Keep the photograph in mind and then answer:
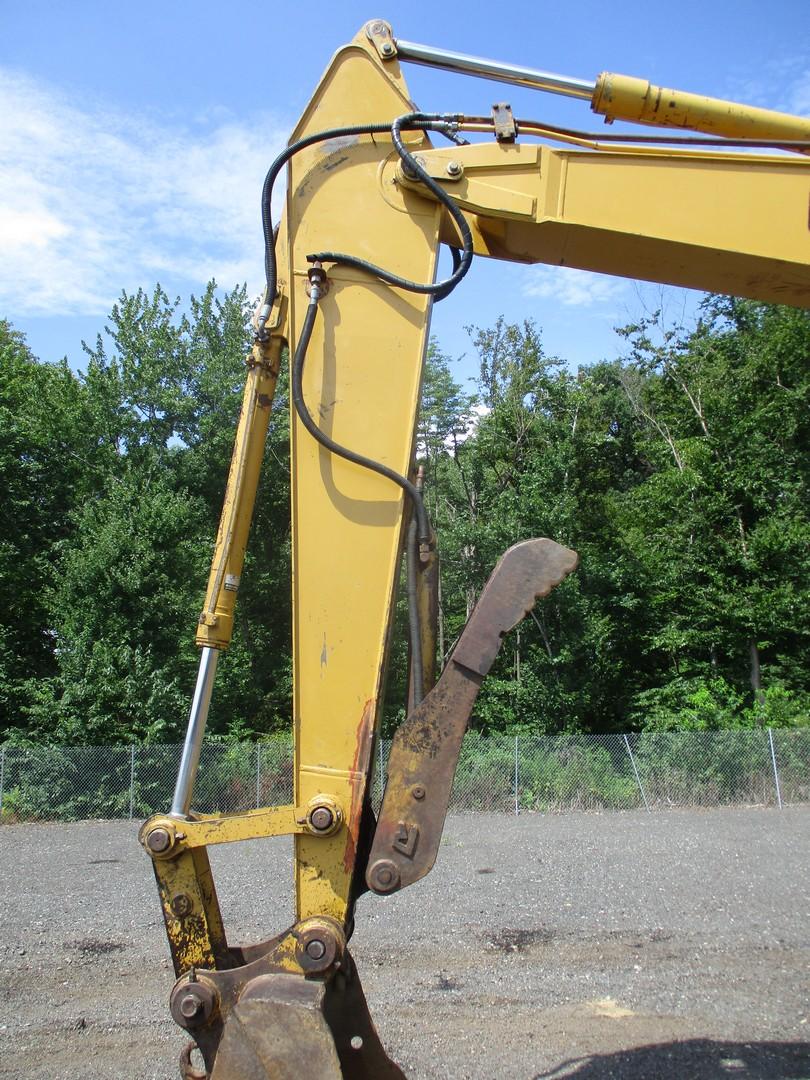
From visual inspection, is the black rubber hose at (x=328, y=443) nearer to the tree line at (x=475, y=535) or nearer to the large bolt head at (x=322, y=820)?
the large bolt head at (x=322, y=820)

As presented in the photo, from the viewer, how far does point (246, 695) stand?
82.2 feet

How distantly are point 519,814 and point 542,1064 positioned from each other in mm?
12118

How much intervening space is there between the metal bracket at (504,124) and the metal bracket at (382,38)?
454mm

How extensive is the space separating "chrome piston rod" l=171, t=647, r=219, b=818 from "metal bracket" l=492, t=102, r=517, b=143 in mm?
2067

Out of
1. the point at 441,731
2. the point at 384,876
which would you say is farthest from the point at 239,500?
the point at 384,876

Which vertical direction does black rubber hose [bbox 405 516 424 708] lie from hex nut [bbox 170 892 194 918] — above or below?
above

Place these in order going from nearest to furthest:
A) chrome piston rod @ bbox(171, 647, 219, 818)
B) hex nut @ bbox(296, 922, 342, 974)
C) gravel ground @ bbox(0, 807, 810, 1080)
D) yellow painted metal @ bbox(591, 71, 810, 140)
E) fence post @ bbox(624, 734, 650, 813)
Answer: hex nut @ bbox(296, 922, 342, 974), chrome piston rod @ bbox(171, 647, 219, 818), yellow painted metal @ bbox(591, 71, 810, 140), gravel ground @ bbox(0, 807, 810, 1080), fence post @ bbox(624, 734, 650, 813)

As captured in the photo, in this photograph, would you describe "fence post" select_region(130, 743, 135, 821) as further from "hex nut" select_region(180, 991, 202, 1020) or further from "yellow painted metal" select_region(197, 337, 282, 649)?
"hex nut" select_region(180, 991, 202, 1020)

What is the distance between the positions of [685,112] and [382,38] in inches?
46.1

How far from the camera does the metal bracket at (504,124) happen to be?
3049 mm

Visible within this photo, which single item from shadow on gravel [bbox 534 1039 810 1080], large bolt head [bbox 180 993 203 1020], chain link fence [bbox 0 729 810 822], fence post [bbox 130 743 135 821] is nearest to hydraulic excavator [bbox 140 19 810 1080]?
large bolt head [bbox 180 993 203 1020]

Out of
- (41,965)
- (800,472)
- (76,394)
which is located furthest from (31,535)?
(800,472)

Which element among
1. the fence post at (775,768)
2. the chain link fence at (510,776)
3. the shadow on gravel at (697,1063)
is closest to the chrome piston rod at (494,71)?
the shadow on gravel at (697,1063)

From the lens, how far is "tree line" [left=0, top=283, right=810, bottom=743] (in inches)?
776
